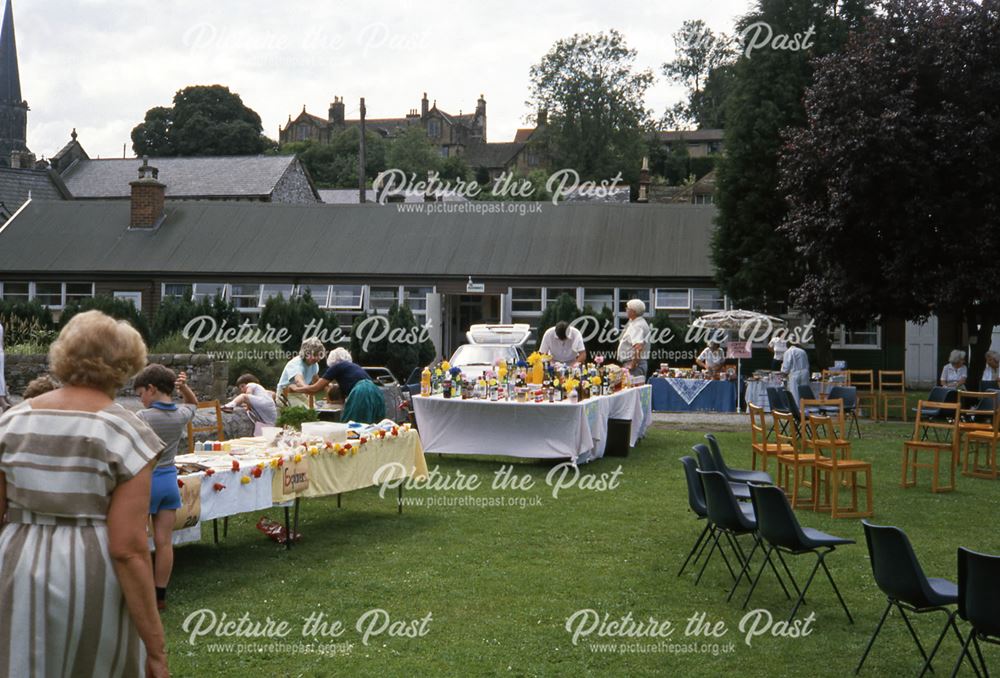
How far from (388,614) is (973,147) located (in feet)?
55.5

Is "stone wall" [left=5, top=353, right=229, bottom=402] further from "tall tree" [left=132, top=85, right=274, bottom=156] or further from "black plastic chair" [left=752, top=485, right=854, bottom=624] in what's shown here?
"tall tree" [left=132, top=85, right=274, bottom=156]

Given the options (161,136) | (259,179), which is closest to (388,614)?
(259,179)

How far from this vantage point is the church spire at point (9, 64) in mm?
81250

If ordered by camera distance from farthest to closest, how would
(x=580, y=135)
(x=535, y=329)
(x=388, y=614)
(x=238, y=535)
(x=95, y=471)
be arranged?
(x=580, y=135) < (x=535, y=329) < (x=238, y=535) < (x=388, y=614) < (x=95, y=471)

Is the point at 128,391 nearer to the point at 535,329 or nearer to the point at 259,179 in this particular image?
the point at 535,329

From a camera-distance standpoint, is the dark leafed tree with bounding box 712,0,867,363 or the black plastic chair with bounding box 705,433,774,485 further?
the dark leafed tree with bounding box 712,0,867,363

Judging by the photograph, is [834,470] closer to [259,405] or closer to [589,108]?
[259,405]

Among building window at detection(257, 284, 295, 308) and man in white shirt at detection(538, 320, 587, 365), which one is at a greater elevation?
building window at detection(257, 284, 295, 308)

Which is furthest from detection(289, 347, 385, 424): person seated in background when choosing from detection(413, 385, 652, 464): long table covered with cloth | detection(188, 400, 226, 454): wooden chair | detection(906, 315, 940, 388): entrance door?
detection(906, 315, 940, 388): entrance door

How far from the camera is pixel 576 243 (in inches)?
1348

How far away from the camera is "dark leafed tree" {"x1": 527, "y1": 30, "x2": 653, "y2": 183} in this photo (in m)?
61.9

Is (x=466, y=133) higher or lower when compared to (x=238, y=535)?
higher

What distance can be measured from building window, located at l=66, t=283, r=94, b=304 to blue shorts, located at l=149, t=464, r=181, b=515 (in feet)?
102

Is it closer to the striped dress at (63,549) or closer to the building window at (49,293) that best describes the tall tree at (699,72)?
the building window at (49,293)
